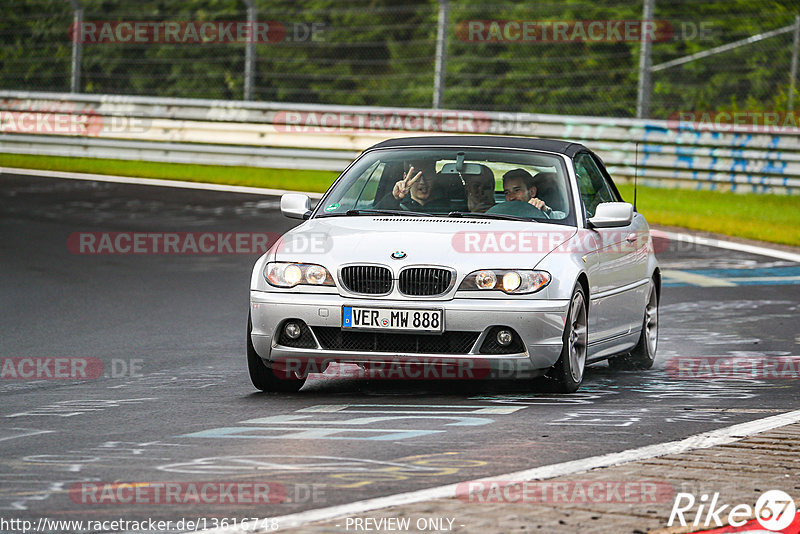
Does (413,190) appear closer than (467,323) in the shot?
No

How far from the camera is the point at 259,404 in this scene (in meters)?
8.12

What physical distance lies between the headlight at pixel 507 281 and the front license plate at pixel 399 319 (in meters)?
0.22

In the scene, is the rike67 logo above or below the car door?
below

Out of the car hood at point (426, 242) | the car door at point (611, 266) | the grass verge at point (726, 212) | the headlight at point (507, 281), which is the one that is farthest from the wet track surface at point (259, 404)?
the grass verge at point (726, 212)

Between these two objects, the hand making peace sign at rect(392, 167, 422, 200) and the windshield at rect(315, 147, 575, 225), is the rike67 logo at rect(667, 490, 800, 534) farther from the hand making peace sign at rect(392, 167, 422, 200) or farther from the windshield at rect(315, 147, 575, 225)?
the hand making peace sign at rect(392, 167, 422, 200)

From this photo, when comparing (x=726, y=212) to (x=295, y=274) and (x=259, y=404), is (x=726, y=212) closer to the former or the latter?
(x=295, y=274)

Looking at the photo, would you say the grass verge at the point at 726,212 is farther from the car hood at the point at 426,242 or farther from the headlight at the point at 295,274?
the headlight at the point at 295,274

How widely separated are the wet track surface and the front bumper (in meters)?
0.24

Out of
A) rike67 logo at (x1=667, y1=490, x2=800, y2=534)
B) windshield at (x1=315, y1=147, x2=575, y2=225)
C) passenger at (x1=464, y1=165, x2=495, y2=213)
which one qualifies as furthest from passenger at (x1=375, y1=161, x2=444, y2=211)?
rike67 logo at (x1=667, y1=490, x2=800, y2=534)

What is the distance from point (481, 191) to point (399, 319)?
1388mm

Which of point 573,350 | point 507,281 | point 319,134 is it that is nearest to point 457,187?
point 507,281

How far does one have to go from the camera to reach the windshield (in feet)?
29.4

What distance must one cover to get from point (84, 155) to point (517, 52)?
1271 cm

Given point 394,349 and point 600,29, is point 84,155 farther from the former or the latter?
point 394,349
